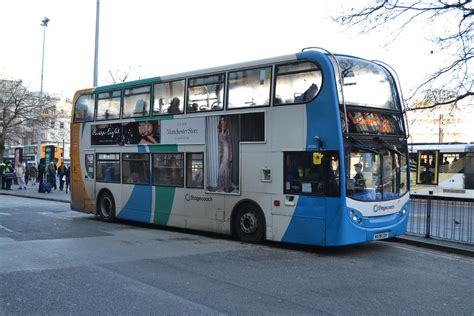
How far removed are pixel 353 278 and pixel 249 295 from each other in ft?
6.85

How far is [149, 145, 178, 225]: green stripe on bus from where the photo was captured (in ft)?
42.7

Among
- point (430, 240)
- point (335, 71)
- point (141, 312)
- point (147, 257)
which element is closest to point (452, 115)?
point (430, 240)

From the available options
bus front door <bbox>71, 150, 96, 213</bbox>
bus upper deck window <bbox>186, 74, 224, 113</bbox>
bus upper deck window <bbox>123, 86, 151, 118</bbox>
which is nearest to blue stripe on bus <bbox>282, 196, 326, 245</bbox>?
bus upper deck window <bbox>186, 74, 224, 113</bbox>

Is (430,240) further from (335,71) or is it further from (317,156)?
(335,71)

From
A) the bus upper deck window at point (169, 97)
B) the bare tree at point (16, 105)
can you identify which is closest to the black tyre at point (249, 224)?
the bus upper deck window at point (169, 97)

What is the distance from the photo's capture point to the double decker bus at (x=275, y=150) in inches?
380

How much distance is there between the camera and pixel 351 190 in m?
9.59

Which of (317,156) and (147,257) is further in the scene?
(317,156)

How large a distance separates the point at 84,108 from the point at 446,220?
11.4 meters

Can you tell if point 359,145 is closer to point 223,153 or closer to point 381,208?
point 381,208

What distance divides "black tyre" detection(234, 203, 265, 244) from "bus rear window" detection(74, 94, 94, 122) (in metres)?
6.83

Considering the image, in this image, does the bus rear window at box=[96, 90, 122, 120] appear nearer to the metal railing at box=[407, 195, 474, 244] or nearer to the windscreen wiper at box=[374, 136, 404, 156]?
the windscreen wiper at box=[374, 136, 404, 156]

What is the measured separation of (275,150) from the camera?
34.8 ft

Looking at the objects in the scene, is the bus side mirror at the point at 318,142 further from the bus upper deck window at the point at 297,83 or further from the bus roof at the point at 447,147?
the bus roof at the point at 447,147
